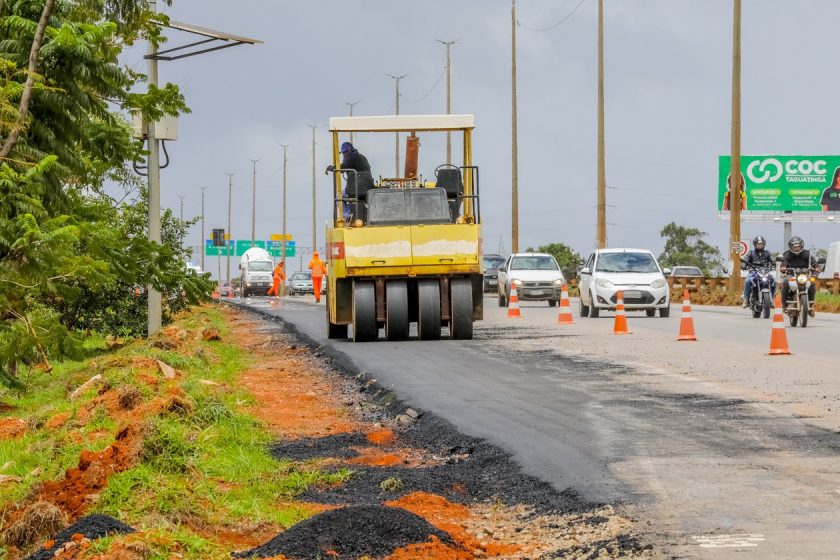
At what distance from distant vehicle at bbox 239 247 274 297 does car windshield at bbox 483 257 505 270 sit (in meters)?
21.4

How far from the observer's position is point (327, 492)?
8570 millimetres

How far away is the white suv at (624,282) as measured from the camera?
3203 cm

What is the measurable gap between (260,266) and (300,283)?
3.44 m

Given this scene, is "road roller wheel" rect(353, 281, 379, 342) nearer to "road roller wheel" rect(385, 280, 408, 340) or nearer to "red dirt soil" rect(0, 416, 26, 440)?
"road roller wheel" rect(385, 280, 408, 340)

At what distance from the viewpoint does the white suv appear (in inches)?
1261

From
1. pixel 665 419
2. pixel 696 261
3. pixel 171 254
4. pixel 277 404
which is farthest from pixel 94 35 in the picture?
pixel 696 261

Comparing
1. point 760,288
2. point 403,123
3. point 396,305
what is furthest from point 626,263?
point 396,305

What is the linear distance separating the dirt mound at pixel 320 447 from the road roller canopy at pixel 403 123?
12.8 m

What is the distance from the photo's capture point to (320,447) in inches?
419

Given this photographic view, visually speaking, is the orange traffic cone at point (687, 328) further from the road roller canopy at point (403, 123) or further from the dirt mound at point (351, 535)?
the dirt mound at point (351, 535)

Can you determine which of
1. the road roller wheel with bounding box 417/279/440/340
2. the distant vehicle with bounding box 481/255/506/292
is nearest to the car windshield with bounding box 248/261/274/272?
the distant vehicle with bounding box 481/255/506/292

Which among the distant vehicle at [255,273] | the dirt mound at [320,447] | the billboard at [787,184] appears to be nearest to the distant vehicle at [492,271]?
the billboard at [787,184]

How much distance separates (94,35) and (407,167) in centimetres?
982

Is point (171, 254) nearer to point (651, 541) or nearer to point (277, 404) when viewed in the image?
point (277, 404)
